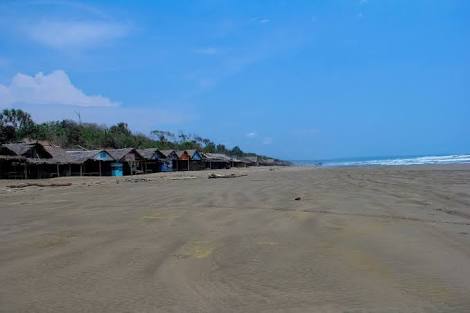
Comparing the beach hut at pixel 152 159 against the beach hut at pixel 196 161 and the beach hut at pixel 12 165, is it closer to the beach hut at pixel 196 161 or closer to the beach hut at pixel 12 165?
the beach hut at pixel 196 161

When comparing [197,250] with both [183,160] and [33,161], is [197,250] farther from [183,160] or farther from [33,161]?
[183,160]

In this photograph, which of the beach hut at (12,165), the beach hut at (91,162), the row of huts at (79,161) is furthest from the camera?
the beach hut at (91,162)

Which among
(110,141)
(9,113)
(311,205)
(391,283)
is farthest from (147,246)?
(110,141)

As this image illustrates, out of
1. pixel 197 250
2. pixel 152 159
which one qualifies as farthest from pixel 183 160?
pixel 197 250

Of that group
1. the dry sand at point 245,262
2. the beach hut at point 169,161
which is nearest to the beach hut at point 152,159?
the beach hut at point 169,161

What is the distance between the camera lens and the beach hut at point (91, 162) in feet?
150

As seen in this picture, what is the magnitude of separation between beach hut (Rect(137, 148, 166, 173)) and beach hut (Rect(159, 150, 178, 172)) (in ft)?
1.95

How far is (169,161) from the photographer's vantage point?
62.4 metres

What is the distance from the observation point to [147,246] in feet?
18.8

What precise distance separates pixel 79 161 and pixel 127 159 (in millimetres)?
6803

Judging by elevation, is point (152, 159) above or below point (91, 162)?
above

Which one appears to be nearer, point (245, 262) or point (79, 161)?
point (245, 262)

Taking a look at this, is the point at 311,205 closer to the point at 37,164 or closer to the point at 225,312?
the point at 225,312

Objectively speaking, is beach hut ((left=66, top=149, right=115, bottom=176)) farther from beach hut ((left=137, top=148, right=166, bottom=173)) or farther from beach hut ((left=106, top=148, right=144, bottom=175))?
beach hut ((left=137, top=148, right=166, bottom=173))
